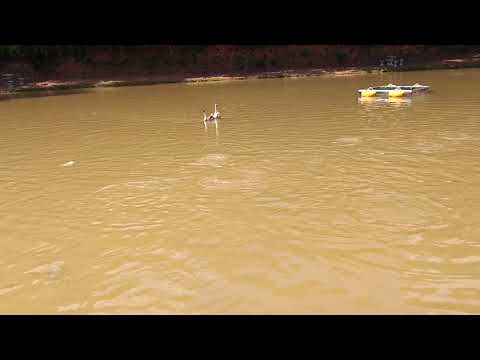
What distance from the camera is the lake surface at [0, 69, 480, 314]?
286 inches

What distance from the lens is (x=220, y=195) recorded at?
11977 millimetres

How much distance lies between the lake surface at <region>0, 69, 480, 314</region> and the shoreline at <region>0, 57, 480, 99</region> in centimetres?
2608

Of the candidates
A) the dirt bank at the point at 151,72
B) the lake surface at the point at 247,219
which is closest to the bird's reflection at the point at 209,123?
the lake surface at the point at 247,219

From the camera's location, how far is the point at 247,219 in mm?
10273

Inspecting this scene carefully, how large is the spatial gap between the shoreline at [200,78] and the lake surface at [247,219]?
85.6ft

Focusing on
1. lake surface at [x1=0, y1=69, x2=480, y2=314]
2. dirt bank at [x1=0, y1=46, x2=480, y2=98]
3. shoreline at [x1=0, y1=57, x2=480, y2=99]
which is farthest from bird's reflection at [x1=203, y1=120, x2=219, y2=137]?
dirt bank at [x1=0, y1=46, x2=480, y2=98]

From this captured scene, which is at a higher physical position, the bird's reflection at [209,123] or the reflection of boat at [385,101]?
the reflection of boat at [385,101]

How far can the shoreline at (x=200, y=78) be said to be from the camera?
4538 centimetres

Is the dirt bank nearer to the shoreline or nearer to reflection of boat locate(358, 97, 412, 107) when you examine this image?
the shoreline

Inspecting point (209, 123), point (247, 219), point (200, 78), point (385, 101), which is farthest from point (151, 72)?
point (247, 219)

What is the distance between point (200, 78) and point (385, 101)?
2653 cm

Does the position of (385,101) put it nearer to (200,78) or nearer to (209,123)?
(209,123)

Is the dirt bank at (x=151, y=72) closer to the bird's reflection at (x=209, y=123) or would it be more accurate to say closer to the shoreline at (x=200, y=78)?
the shoreline at (x=200, y=78)

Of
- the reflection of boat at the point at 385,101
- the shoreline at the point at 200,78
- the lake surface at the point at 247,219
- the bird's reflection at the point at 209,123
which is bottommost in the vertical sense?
the lake surface at the point at 247,219
